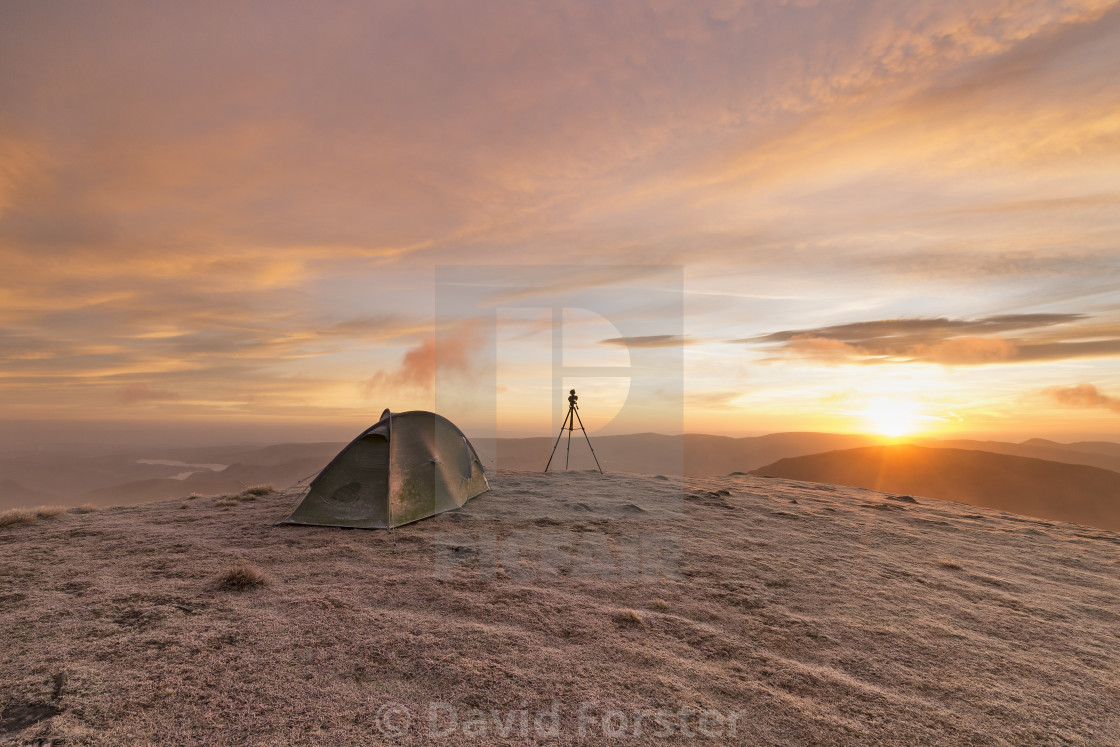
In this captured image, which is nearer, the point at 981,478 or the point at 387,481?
the point at 387,481

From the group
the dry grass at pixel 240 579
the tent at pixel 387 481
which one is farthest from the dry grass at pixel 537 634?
the tent at pixel 387 481

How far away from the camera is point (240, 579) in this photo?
20.5 feet

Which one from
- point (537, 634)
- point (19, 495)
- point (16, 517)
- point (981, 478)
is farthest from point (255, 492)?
point (19, 495)

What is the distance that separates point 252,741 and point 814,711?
4.82 m

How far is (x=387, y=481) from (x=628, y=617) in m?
6.17

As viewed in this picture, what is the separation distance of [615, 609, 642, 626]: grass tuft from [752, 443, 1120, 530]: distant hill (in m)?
27.4

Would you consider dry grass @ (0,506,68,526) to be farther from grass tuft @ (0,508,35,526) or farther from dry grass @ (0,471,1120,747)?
dry grass @ (0,471,1120,747)

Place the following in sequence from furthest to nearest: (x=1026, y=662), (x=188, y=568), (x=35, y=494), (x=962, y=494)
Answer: (x=35, y=494)
(x=962, y=494)
(x=188, y=568)
(x=1026, y=662)

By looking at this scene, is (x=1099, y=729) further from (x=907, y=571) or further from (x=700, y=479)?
(x=700, y=479)

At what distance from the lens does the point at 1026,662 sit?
5.05 m

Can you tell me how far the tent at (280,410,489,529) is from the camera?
9352mm

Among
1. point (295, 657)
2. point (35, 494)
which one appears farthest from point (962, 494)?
point (35, 494)

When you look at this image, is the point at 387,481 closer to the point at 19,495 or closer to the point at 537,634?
the point at 537,634

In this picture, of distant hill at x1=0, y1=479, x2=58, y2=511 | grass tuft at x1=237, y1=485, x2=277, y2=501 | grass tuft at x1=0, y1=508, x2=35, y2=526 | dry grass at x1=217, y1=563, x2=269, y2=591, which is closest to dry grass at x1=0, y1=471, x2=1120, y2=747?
dry grass at x1=217, y1=563, x2=269, y2=591
